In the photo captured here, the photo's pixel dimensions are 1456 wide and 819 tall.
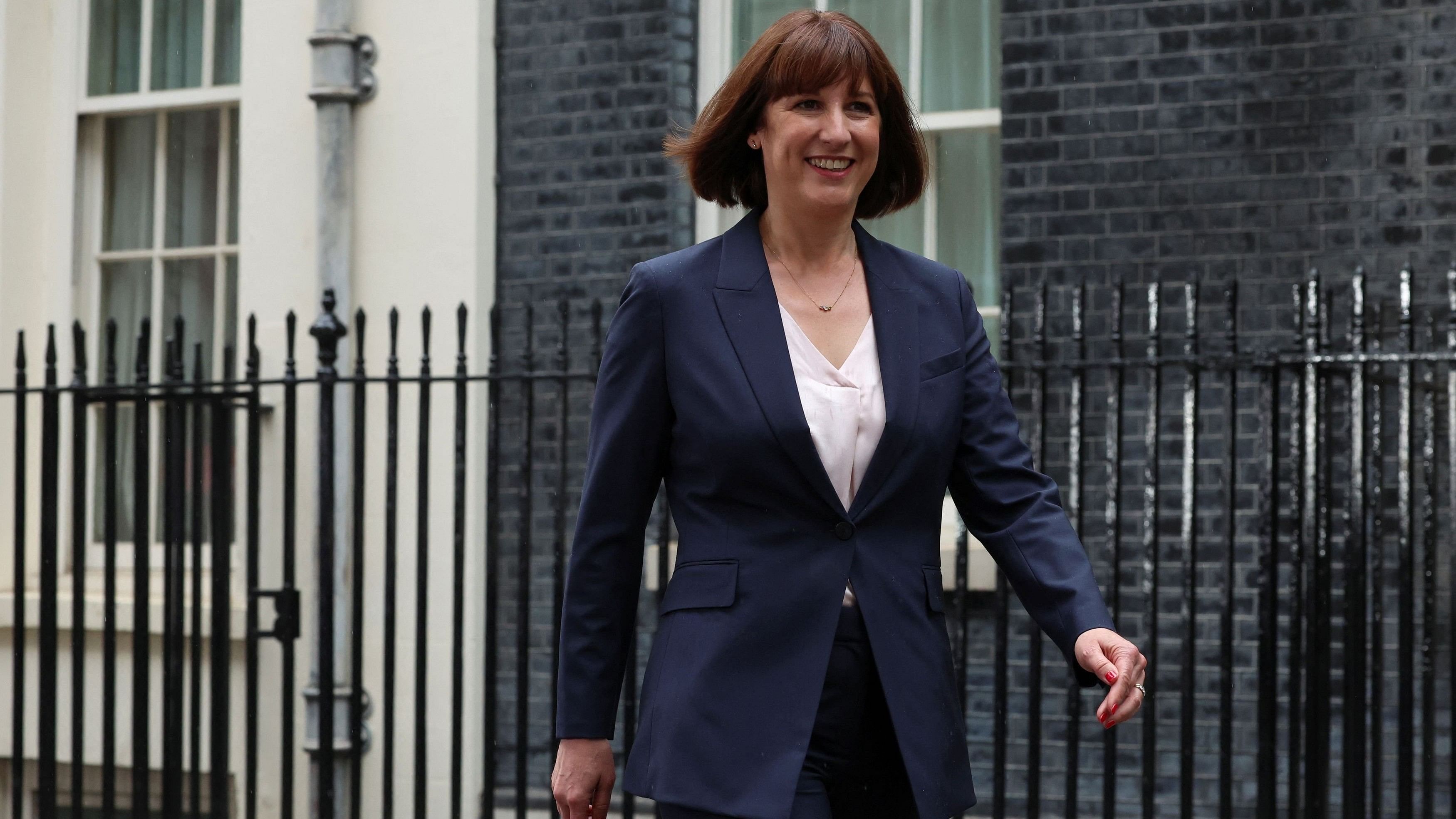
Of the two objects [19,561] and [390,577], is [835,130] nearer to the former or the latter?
[390,577]

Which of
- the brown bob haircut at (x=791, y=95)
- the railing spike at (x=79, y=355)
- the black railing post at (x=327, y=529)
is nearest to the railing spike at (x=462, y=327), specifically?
the black railing post at (x=327, y=529)

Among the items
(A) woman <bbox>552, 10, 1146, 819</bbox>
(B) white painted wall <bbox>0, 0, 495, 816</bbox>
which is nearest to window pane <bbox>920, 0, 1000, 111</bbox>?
(B) white painted wall <bbox>0, 0, 495, 816</bbox>

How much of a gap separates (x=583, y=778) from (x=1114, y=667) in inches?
31.0

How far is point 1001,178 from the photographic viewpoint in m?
6.25

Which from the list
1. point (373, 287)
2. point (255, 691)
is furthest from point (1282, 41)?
point (255, 691)

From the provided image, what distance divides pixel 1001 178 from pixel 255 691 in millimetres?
2987

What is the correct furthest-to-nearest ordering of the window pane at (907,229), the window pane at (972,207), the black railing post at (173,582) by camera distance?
the window pane at (907,229)
the window pane at (972,207)
the black railing post at (173,582)

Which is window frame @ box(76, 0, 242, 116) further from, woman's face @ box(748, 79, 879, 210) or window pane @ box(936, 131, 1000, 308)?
woman's face @ box(748, 79, 879, 210)

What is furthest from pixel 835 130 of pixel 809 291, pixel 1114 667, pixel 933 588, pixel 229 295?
pixel 229 295

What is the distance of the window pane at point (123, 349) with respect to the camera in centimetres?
796

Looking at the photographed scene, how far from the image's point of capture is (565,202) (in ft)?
22.5

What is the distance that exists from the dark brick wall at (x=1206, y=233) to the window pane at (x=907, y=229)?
1.65 ft

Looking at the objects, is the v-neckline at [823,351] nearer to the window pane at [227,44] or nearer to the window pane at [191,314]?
the window pane at [191,314]

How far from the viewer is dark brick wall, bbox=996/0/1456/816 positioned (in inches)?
225
